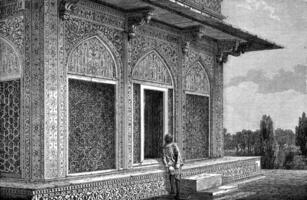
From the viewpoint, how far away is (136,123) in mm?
9164

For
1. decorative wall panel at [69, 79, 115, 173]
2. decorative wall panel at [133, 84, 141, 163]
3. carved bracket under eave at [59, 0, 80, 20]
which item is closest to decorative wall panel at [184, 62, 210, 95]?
decorative wall panel at [133, 84, 141, 163]

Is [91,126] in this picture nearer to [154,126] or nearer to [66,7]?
[66,7]

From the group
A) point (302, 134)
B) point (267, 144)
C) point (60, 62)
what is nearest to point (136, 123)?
point (60, 62)

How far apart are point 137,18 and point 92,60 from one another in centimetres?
124

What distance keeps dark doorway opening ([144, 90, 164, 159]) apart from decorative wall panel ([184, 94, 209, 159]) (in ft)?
2.62

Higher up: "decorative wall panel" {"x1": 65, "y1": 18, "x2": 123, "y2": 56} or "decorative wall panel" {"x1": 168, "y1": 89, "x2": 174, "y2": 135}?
"decorative wall panel" {"x1": 65, "y1": 18, "x2": 123, "y2": 56}

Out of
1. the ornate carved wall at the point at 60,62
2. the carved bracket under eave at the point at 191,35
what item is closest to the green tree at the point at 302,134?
the carved bracket under eave at the point at 191,35

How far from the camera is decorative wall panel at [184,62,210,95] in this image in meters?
10.9

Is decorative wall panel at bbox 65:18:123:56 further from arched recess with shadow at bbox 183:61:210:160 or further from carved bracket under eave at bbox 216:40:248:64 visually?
carved bracket under eave at bbox 216:40:248:64

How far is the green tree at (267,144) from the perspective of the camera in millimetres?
18062

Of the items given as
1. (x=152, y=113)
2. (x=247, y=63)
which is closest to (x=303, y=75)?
(x=247, y=63)

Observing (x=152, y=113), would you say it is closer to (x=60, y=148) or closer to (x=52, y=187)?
(x=60, y=148)

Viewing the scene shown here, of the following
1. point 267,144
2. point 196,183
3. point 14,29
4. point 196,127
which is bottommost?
point 196,183

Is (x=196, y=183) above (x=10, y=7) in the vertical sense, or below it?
below
